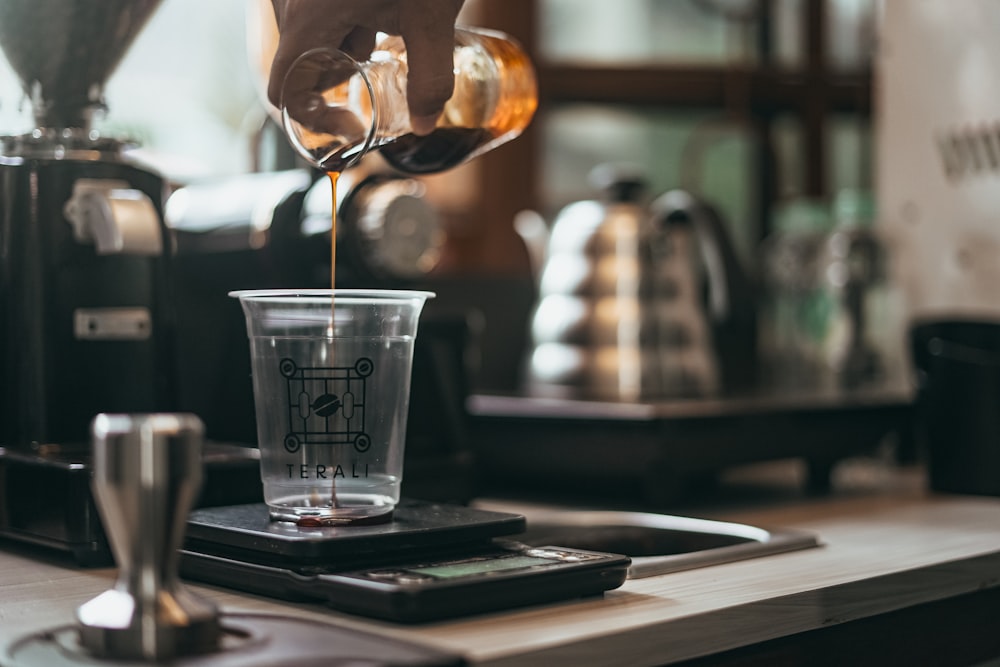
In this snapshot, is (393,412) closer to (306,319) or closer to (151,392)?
(306,319)

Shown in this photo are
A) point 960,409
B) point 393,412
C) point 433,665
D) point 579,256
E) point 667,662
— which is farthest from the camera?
point 579,256

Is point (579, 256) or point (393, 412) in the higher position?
point (579, 256)

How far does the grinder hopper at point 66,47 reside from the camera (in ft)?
3.45

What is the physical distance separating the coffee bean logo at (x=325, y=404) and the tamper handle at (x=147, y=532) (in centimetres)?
18

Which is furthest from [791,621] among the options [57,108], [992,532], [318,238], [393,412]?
[57,108]

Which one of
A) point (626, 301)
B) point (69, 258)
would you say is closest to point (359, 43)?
point (69, 258)

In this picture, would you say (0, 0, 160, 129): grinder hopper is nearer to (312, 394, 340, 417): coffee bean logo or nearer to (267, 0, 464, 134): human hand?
(267, 0, 464, 134): human hand

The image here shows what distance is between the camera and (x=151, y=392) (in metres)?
1.07

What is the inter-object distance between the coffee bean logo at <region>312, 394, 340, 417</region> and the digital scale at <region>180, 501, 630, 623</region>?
0.07 metres

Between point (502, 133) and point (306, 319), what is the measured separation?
266 mm

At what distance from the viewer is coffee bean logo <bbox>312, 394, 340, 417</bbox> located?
84 cm

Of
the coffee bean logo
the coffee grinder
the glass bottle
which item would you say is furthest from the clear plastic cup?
the coffee grinder

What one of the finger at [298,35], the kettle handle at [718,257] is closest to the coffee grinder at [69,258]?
the finger at [298,35]

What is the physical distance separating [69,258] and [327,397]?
1.07 feet
